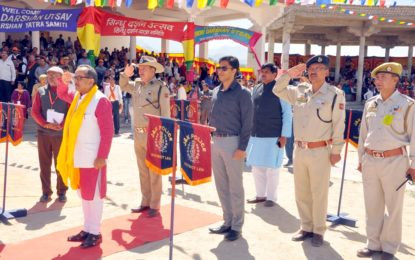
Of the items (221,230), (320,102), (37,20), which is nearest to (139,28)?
(37,20)

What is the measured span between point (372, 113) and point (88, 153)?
288cm

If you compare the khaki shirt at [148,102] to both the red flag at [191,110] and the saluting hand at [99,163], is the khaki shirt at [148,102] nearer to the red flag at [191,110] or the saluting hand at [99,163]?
the saluting hand at [99,163]

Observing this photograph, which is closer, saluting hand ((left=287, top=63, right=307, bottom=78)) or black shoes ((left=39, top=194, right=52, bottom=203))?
saluting hand ((left=287, top=63, right=307, bottom=78))

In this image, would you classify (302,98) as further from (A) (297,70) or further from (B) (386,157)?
(B) (386,157)

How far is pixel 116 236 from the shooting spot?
190 inches

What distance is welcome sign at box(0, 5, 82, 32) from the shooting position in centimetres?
1280

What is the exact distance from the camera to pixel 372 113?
174 inches

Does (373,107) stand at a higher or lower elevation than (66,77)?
lower

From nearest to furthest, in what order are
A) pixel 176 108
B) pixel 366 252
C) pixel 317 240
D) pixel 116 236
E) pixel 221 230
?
pixel 366 252 → pixel 317 240 → pixel 116 236 → pixel 221 230 → pixel 176 108

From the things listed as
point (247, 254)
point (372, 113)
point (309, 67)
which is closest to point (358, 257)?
point (247, 254)

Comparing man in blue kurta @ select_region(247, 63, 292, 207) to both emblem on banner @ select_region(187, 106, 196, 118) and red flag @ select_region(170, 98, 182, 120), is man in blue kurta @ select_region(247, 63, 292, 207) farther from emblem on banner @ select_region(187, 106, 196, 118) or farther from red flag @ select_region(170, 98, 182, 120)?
emblem on banner @ select_region(187, 106, 196, 118)

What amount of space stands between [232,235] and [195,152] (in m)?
1.30

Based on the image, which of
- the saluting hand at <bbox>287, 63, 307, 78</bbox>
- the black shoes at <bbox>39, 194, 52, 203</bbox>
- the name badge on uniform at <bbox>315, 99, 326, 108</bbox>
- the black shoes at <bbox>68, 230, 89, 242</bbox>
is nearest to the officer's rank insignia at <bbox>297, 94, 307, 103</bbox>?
the name badge on uniform at <bbox>315, 99, 326, 108</bbox>

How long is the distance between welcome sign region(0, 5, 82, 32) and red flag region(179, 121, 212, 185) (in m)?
10.2
